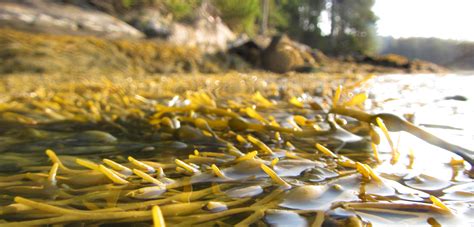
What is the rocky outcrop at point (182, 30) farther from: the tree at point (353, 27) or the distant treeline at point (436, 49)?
the tree at point (353, 27)

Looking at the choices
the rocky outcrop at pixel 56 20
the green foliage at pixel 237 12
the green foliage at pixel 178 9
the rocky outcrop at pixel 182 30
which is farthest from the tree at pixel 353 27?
the rocky outcrop at pixel 56 20

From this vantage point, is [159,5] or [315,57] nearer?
[159,5]

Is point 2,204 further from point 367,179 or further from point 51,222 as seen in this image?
point 367,179

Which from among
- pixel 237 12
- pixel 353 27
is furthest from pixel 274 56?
pixel 353 27

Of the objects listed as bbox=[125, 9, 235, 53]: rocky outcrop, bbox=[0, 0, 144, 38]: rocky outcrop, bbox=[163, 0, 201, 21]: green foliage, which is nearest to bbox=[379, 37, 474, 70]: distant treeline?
bbox=[125, 9, 235, 53]: rocky outcrop

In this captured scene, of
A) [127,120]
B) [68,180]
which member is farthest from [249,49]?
[68,180]
